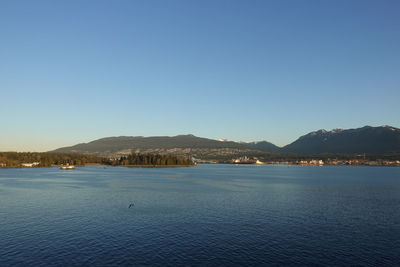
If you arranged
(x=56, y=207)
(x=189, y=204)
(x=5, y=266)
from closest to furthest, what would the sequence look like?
(x=5, y=266)
(x=56, y=207)
(x=189, y=204)

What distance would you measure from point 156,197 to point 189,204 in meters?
20.2

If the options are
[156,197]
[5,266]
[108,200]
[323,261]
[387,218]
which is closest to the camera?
[5,266]

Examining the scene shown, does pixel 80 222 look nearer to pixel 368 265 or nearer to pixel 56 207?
pixel 56 207

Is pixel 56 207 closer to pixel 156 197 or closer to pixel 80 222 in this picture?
pixel 80 222

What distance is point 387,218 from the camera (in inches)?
3017

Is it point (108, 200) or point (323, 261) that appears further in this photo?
point (108, 200)

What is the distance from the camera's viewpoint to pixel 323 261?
151 ft

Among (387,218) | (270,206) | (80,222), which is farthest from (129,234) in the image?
(387,218)

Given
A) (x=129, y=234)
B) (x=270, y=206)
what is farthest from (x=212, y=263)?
(x=270, y=206)

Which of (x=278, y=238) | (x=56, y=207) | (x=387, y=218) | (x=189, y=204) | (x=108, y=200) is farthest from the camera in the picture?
(x=108, y=200)

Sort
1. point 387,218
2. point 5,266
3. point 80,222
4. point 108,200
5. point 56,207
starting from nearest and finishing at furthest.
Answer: point 5,266
point 80,222
point 387,218
point 56,207
point 108,200

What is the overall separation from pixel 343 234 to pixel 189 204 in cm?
4857

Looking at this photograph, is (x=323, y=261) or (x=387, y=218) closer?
(x=323, y=261)

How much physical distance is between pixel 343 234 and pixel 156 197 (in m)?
68.7
